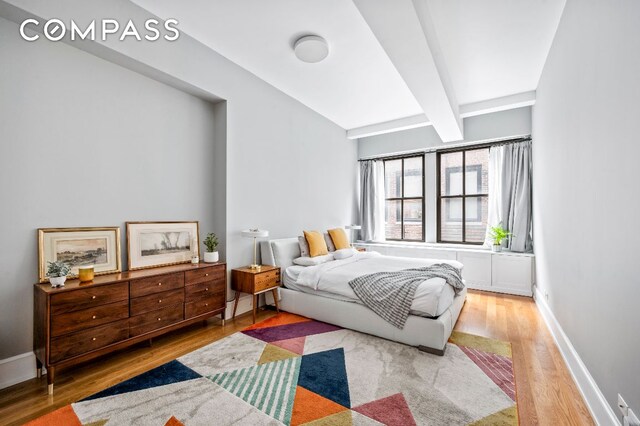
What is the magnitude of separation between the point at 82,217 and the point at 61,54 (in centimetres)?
135

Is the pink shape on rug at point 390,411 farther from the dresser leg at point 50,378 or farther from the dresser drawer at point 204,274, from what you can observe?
the dresser leg at point 50,378

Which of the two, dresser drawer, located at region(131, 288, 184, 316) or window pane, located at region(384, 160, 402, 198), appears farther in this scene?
window pane, located at region(384, 160, 402, 198)

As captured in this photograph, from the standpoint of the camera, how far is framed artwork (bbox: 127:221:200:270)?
280 centimetres

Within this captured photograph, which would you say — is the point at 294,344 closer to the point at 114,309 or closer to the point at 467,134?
the point at 114,309

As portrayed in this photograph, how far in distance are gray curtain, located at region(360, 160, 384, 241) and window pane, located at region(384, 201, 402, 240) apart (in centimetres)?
19

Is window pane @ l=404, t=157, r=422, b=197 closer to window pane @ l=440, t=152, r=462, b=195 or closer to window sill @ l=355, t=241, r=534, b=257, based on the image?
window pane @ l=440, t=152, r=462, b=195

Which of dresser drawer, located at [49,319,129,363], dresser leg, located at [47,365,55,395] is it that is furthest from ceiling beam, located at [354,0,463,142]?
dresser leg, located at [47,365,55,395]

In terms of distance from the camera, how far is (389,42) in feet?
8.06

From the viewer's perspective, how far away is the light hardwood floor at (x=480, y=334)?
1837 millimetres

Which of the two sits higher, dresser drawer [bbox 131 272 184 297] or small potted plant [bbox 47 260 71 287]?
small potted plant [bbox 47 260 71 287]

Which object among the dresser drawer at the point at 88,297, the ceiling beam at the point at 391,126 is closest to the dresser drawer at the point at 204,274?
the dresser drawer at the point at 88,297

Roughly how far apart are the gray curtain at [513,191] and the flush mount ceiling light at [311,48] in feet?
11.7

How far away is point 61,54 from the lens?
7.79 feet

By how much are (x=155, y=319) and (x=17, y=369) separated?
91 cm
